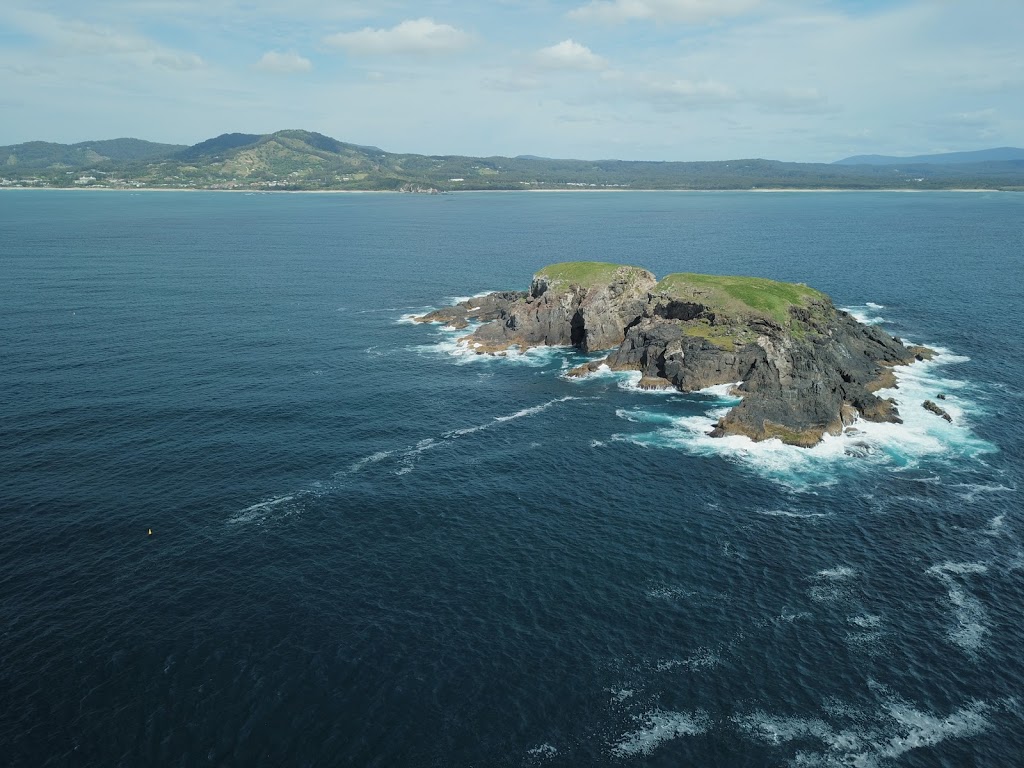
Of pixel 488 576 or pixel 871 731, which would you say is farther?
pixel 488 576

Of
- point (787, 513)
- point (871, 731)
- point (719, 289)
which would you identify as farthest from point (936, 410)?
point (871, 731)

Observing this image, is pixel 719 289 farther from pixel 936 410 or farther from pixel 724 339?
pixel 936 410

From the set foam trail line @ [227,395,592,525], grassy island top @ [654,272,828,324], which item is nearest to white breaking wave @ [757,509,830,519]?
foam trail line @ [227,395,592,525]

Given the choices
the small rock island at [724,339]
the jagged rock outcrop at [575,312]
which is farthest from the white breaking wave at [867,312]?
the jagged rock outcrop at [575,312]

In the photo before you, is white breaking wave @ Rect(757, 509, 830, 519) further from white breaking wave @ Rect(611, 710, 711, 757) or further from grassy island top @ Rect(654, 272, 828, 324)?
grassy island top @ Rect(654, 272, 828, 324)

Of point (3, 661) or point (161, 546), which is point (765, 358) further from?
point (3, 661)

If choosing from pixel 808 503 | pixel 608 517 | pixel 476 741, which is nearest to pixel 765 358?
pixel 808 503
